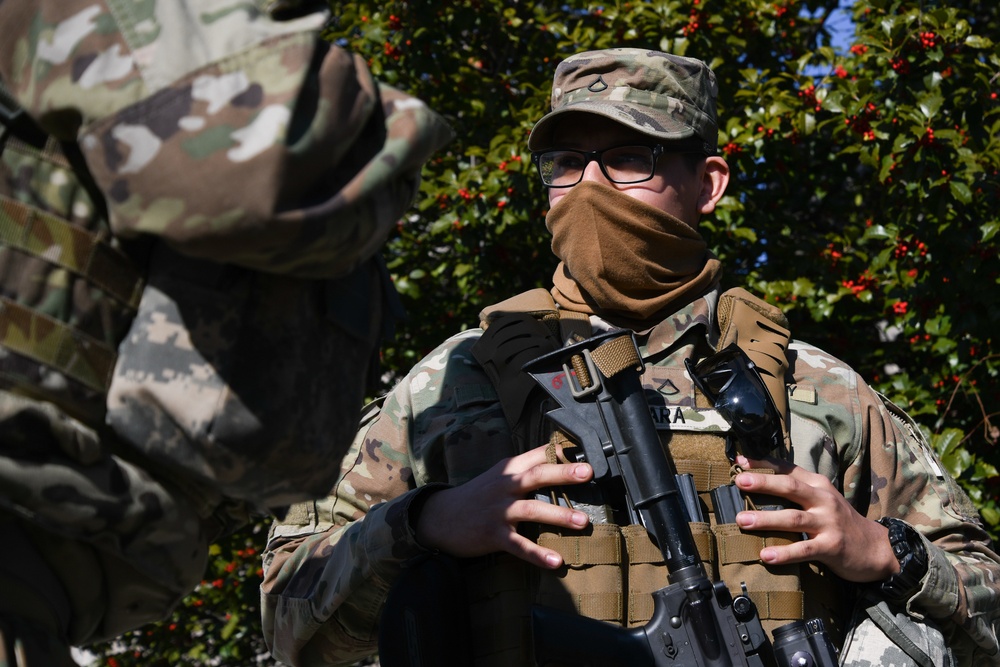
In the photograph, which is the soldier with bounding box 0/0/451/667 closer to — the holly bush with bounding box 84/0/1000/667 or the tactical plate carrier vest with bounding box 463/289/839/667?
the tactical plate carrier vest with bounding box 463/289/839/667

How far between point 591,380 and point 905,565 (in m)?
0.81

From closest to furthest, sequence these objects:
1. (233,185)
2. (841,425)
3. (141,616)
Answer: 1. (233,185)
2. (141,616)
3. (841,425)

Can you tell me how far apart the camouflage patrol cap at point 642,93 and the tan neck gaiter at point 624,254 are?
20cm

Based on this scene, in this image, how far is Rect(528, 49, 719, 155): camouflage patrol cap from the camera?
279 cm

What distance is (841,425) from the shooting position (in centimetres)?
273

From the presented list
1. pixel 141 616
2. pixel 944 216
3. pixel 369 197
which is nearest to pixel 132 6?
pixel 369 197

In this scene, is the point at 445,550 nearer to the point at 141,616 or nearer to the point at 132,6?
the point at 141,616

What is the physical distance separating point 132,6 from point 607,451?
1328 mm

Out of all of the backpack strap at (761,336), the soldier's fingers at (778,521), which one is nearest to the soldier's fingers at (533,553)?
the soldier's fingers at (778,521)

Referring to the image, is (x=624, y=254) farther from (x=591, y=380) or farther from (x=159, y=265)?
(x=159, y=265)

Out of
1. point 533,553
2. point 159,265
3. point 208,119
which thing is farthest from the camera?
point 533,553

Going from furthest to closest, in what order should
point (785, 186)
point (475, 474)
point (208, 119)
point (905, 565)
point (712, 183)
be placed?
point (785, 186) → point (712, 183) → point (475, 474) → point (905, 565) → point (208, 119)

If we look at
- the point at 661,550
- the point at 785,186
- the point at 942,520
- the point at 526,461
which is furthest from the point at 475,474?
the point at 785,186

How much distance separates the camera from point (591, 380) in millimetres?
2459
